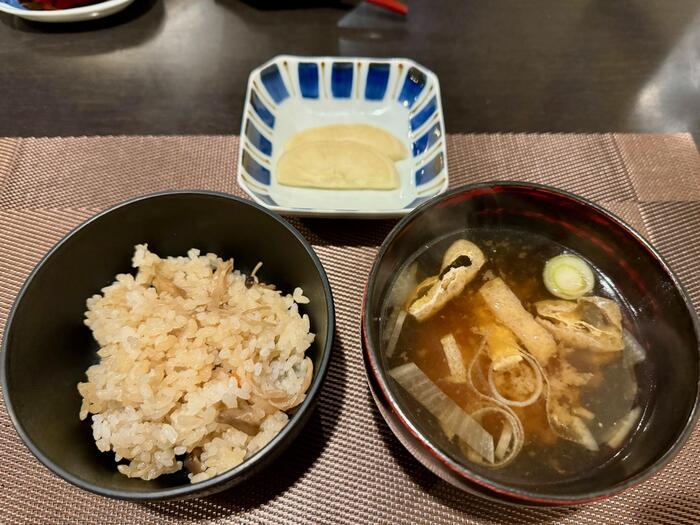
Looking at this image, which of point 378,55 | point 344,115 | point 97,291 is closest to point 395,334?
point 97,291

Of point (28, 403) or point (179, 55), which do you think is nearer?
point (28, 403)

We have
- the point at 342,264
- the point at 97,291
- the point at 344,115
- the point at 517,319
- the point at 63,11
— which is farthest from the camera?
the point at 63,11

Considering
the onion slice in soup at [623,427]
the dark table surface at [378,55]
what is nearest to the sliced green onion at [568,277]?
the onion slice in soup at [623,427]

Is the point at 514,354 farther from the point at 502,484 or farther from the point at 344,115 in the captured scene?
the point at 344,115

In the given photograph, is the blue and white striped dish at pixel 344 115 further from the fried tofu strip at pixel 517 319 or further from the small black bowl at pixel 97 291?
the fried tofu strip at pixel 517 319

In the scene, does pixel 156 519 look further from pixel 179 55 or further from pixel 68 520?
pixel 179 55

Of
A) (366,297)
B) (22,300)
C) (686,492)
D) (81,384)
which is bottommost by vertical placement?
(686,492)

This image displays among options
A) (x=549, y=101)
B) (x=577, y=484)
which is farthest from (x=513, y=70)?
(x=577, y=484)
